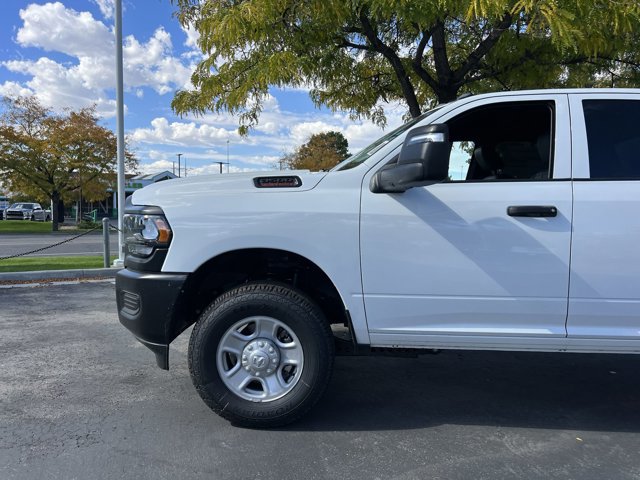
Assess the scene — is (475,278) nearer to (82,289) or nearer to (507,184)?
(507,184)

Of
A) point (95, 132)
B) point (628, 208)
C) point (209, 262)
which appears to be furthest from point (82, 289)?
point (95, 132)

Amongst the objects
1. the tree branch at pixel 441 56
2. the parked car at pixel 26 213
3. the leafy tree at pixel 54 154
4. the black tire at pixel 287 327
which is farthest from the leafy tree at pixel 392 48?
the parked car at pixel 26 213

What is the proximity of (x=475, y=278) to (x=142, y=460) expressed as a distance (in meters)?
2.22

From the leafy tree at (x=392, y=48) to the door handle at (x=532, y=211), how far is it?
2435 millimetres

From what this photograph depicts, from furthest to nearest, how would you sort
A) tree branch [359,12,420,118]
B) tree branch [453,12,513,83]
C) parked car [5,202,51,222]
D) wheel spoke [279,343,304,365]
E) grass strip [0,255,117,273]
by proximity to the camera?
parked car [5,202,51,222] < grass strip [0,255,117,273] < tree branch [359,12,420,118] < tree branch [453,12,513,83] < wheel spoke [279,343,304,365]

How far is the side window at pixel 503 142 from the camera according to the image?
3305 millimetres

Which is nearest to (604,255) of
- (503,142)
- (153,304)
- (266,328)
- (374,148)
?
(503,142)

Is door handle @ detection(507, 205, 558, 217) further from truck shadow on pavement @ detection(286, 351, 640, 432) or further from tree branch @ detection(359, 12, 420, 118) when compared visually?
tree branch @ detection(359, 12, 420, 118)

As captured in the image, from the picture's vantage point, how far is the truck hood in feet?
10.5

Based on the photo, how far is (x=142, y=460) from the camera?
9.42 feet

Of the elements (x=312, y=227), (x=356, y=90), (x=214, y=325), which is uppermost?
(x=356, y=90)

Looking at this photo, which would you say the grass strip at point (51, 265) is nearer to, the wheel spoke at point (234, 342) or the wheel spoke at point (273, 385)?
the wheel spoke at point (234, 342)

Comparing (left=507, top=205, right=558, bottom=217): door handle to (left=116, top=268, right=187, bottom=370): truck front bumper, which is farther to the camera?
(left=116, top=268, right=187, bottom=370): truck front bumper

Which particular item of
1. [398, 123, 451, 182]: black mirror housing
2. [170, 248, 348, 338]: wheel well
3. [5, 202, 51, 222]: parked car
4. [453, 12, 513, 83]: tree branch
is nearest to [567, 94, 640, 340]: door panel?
[398, 123, 451, 182]: black mirror housing
